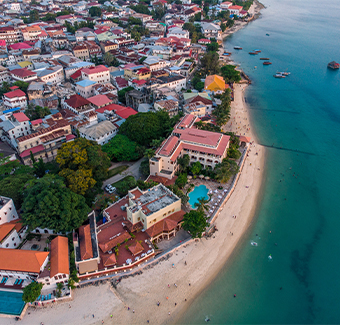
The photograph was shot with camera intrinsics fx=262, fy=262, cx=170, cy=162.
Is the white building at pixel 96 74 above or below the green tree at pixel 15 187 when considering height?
above

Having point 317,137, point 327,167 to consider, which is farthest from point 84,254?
point 317,137

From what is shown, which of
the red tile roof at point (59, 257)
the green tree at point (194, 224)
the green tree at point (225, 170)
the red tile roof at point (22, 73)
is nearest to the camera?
the red tile roof at point (59, 257)

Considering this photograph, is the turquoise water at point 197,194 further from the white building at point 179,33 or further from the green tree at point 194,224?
the white building at point 179,33

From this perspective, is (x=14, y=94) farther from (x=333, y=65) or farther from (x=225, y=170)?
(x=333, y=65)

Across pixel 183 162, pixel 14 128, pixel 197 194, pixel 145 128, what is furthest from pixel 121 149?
pixel 14 128

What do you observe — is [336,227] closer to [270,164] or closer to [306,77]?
[270,164]

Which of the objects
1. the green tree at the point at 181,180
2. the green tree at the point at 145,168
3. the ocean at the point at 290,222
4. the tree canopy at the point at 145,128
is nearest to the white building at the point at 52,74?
the tree canopy at the point at 145,128
